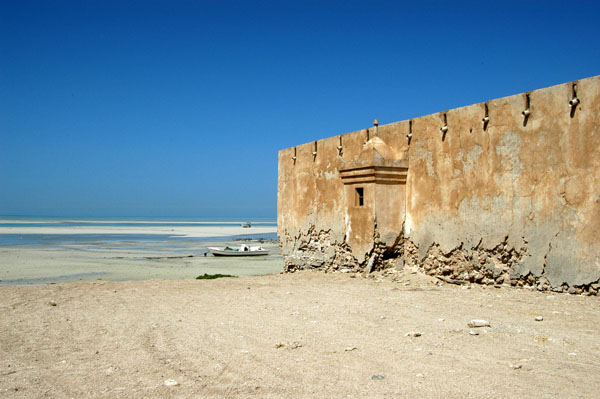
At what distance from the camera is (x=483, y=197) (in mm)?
7961

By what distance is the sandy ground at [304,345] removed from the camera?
3.74 m

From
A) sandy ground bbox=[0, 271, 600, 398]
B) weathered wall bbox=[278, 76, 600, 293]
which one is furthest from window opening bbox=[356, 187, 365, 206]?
sandy ground bbox=[0, 271, 600, 398]

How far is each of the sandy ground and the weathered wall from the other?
0.63 metres

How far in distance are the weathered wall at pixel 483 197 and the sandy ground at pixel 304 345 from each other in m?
0.63

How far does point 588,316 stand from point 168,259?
19.5 meters

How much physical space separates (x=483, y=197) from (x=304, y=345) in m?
4.34

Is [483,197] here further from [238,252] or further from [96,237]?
[96,237]

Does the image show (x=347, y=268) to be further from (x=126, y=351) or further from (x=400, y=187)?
(x=126, y=351)

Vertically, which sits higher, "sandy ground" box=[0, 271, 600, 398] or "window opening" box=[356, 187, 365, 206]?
"window opening" box=[356, 187, 365, 206]

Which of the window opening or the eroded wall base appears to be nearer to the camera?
the eroded wall base

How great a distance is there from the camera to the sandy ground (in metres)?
3.74

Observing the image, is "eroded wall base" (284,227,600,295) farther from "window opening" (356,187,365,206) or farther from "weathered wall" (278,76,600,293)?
"window opening" (356,187,365,206)

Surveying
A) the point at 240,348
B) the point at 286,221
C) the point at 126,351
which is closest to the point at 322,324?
the point at 240,348

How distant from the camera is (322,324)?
230 inches
